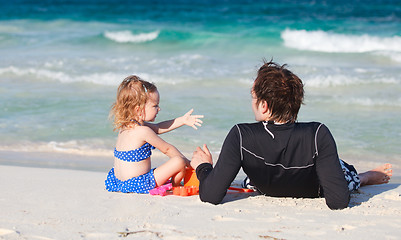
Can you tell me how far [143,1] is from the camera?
2770 cm

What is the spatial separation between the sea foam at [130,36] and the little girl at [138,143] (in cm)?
1202

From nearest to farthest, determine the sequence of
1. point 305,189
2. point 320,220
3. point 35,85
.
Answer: point 320,220
point 305,189
point 35,85

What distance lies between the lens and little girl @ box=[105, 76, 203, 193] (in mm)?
4160

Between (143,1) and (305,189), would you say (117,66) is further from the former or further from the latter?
(143,1)

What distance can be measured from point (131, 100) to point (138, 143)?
0.33 meters

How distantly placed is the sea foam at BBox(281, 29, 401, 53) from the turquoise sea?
0.05 m

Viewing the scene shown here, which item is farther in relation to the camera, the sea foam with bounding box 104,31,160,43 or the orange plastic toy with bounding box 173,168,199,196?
the sea foam with bounding box 104,31,160,43

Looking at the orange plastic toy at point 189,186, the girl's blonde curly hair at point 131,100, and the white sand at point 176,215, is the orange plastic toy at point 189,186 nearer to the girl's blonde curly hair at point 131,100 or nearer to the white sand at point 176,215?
the white sand at point 176,215

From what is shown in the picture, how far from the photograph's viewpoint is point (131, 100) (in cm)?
417

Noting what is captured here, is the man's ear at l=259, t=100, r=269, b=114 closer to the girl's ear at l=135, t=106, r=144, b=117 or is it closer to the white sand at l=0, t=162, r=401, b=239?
the white sand at l=0, t=162, r=401, b=239

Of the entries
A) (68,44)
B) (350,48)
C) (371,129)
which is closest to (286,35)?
(350,48)

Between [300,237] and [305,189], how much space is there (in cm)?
73

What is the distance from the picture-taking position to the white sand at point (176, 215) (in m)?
3.24

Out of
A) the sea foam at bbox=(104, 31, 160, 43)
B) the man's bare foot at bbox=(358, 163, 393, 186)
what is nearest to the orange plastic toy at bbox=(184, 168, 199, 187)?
the man's bare foot at bbox=(358, 163, 393, 186)
